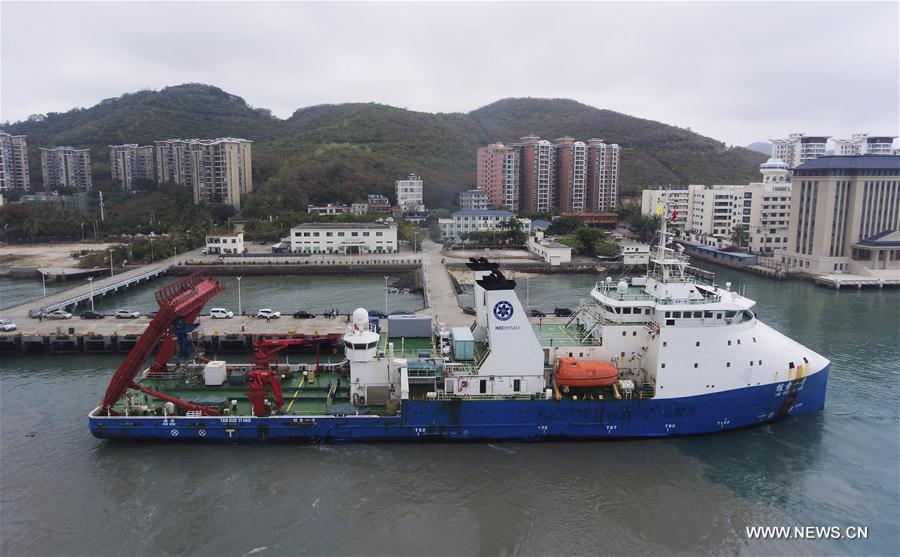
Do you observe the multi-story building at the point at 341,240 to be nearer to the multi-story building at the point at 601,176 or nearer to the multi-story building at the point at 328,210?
the multi-story building at the point at 328,210

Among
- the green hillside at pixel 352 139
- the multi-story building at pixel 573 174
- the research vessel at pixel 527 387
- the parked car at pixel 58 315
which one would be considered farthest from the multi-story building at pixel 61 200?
the research vessel at pixel 527 387

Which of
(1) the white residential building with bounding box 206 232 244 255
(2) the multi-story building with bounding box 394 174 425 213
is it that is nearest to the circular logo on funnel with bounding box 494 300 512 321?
(1) the white residential building with bounding box 206 232 244 255

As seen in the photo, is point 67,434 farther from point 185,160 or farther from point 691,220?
point 185,160

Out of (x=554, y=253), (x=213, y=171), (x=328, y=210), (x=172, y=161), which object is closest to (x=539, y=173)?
(x=328, y=210)

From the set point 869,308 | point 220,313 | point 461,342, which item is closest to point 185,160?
point 220,313

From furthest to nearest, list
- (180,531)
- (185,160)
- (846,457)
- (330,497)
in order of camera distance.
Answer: (185,160), (846,457), (330,497), (180,531)

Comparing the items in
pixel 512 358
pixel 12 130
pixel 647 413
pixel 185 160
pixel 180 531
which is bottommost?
pixel 180 531
